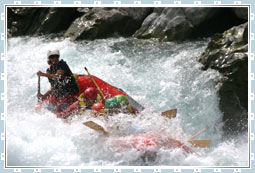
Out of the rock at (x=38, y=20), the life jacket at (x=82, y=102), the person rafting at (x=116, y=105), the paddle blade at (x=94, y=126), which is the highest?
the rock at (x=38, y=20)

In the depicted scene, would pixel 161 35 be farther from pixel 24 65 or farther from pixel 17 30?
pixel 17 30

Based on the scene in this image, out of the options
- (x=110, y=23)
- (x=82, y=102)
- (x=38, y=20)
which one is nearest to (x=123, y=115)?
(x=82, y=102)

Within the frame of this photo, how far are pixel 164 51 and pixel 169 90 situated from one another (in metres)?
1.94

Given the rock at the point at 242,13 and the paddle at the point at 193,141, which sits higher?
the rock at the point at 242,13

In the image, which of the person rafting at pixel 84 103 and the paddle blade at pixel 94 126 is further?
the person rafting at pixel 84 103

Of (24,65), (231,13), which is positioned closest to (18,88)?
(24,65)

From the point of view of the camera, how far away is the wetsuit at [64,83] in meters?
5.49

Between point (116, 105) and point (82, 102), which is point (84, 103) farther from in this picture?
point (116, 105)

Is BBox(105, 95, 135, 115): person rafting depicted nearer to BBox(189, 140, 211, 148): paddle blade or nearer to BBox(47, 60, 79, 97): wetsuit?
BBox(189, 140, 211, 148): paddle blade

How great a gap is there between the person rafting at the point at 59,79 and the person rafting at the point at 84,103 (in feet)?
0.77

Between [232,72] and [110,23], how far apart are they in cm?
457

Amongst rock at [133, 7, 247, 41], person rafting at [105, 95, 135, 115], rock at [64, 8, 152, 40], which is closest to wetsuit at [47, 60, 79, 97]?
person rafting at [105, 95, 135, 115]

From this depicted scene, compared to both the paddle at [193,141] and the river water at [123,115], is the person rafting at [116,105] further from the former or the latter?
the paddle at [193,141]

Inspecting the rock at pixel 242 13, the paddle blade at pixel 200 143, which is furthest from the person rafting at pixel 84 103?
the rock at pixel 242 13
